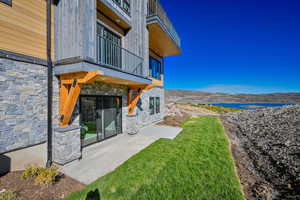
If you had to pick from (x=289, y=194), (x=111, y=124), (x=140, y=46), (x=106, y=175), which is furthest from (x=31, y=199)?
(x=140, y=46)

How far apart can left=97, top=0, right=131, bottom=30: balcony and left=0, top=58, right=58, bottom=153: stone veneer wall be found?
137 inches

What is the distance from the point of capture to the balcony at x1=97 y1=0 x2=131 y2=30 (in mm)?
5733

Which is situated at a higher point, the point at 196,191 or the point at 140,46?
the point at 140,46

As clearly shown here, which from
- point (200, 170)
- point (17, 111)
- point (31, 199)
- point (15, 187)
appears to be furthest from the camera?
point (200, 170)

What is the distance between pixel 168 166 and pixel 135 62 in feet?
17.2

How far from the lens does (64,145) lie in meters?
4.47

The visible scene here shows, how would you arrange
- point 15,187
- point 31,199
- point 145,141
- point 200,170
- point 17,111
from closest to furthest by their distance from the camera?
point 31,199 < point 15,187 < point 17,111 < point 200,170 < point 145,141

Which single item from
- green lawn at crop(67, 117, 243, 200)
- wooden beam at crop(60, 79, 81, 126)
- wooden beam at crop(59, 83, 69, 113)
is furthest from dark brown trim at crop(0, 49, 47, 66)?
green lawn at crop(67, 117, 243, 200)

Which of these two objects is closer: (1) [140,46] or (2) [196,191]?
(2) [196,191]

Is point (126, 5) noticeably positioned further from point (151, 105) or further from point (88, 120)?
point (151, 105)

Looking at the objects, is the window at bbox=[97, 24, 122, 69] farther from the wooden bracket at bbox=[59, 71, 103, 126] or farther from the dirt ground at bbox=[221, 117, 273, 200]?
the dirt ground at bbox=[221, 117, 273, 200]

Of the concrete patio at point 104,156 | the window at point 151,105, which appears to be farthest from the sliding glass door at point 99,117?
the window at point 151,105

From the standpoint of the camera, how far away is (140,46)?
7.56m

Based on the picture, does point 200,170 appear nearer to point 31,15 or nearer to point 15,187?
point 15,187
